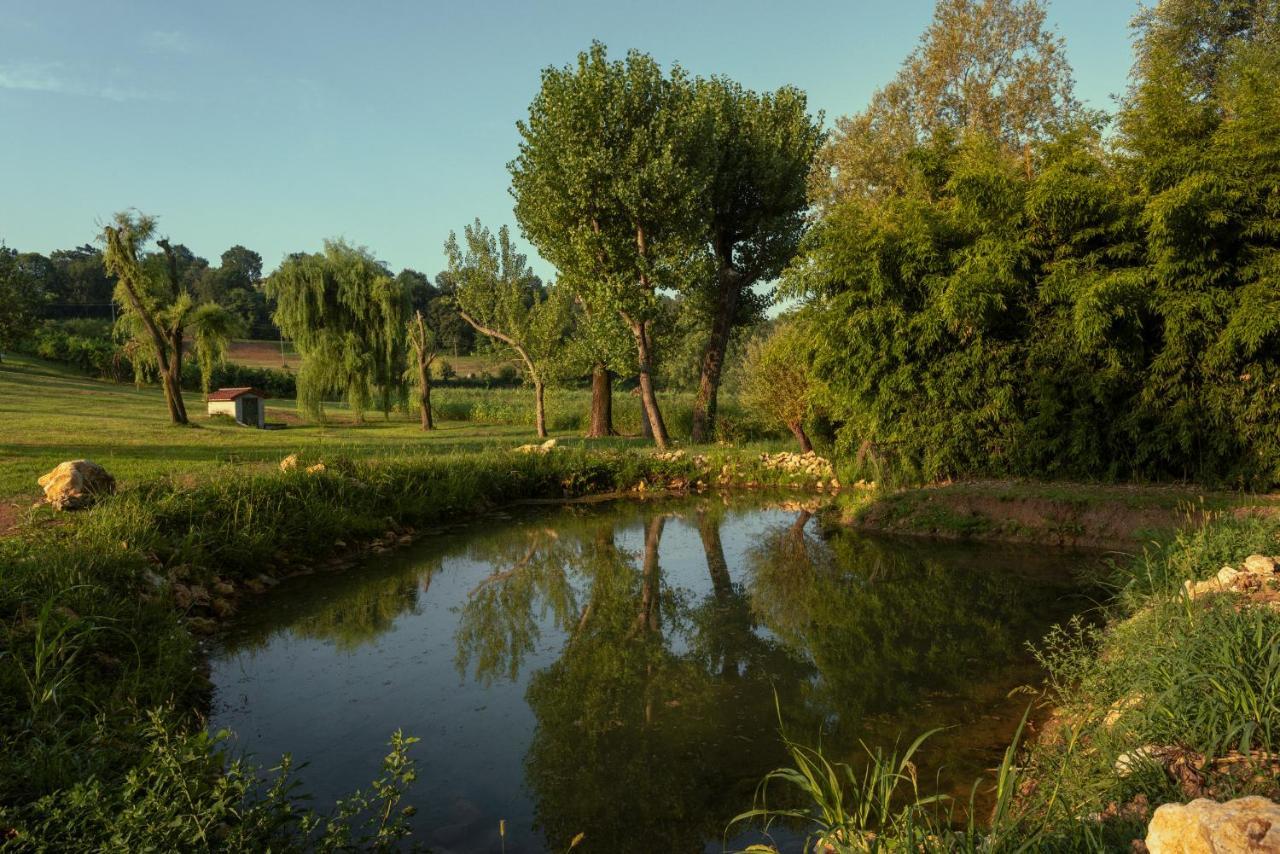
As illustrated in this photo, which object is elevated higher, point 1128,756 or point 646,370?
point 646,370

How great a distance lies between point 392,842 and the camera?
3566mm

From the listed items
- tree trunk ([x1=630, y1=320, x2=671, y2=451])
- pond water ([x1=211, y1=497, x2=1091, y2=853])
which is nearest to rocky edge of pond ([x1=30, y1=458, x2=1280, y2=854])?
pond water ([x1=211, y1=497, x2=1091, y2=853])

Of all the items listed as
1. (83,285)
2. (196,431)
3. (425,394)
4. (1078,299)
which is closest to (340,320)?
(425,394)

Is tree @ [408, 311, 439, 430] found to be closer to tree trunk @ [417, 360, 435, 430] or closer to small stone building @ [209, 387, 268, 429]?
tree trunk @ [417, 360, 435, 430]

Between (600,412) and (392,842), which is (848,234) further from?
(600,412)

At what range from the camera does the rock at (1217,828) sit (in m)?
1.87

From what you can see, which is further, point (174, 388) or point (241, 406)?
point (241, 406)

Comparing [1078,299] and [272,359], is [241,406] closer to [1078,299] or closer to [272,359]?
[1078,299]

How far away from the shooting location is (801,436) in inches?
662

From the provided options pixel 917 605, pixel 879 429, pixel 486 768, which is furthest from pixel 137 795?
pixel 879 429

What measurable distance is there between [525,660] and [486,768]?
5.85ft

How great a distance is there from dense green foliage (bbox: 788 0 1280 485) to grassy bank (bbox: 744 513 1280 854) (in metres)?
6.82

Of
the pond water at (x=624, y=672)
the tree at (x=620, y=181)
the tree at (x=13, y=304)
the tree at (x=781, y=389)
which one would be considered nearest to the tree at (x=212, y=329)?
the tree at (x=13, y=304)

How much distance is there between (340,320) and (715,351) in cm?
1281
